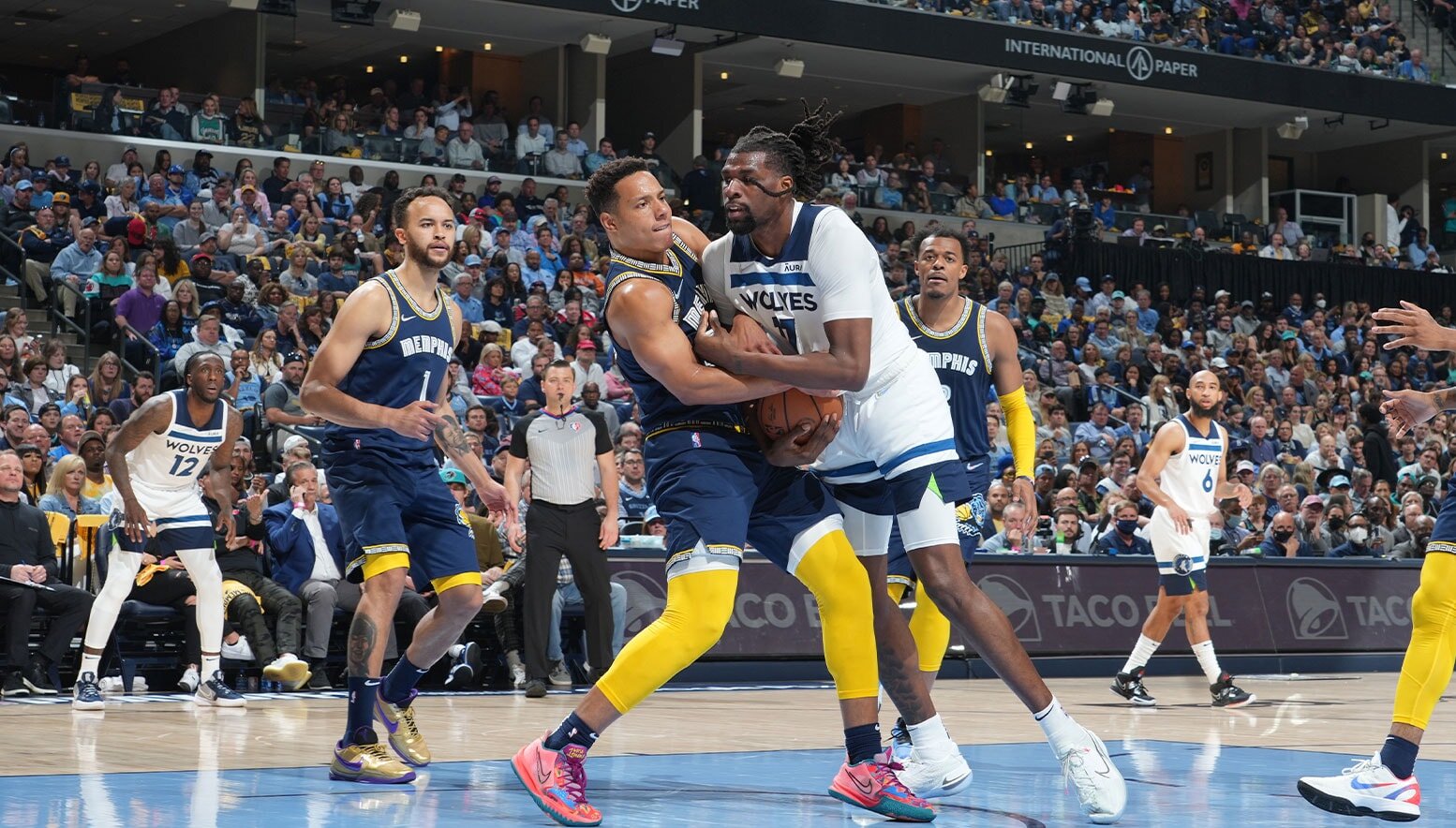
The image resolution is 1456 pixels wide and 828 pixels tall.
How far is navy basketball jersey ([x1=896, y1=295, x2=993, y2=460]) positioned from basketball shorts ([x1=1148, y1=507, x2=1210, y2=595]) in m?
3.88

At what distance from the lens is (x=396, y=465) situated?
646 centimetres

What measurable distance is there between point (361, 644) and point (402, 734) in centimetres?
55

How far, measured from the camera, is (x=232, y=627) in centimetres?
1125

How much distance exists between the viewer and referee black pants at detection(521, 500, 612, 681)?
1134 centimetres

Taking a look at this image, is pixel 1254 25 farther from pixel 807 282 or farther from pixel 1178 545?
pixel 807 282

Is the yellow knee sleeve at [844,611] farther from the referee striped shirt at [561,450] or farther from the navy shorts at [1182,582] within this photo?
the navy shorts at [1182,582]

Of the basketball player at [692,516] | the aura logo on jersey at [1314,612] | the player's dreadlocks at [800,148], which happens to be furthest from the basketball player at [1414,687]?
the aura logo on jersey at [1314,612]

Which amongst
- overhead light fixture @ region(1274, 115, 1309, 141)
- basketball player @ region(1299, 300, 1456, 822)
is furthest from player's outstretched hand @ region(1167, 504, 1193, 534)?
overhead light fixture @ region(1274, 115, 1309, 141)

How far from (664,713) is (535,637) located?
1950mm

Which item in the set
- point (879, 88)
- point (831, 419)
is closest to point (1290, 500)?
point (831, 419)

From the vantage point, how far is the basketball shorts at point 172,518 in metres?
9.97

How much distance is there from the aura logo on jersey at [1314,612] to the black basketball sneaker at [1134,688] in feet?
15.6

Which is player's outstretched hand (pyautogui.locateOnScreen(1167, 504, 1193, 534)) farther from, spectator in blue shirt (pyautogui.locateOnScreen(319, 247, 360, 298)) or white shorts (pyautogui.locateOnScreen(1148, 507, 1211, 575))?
spectator in blue shirt (pyautogui.locateOnScreen(319, 247, 360, 298))

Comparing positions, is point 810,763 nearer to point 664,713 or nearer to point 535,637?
point 664,713
